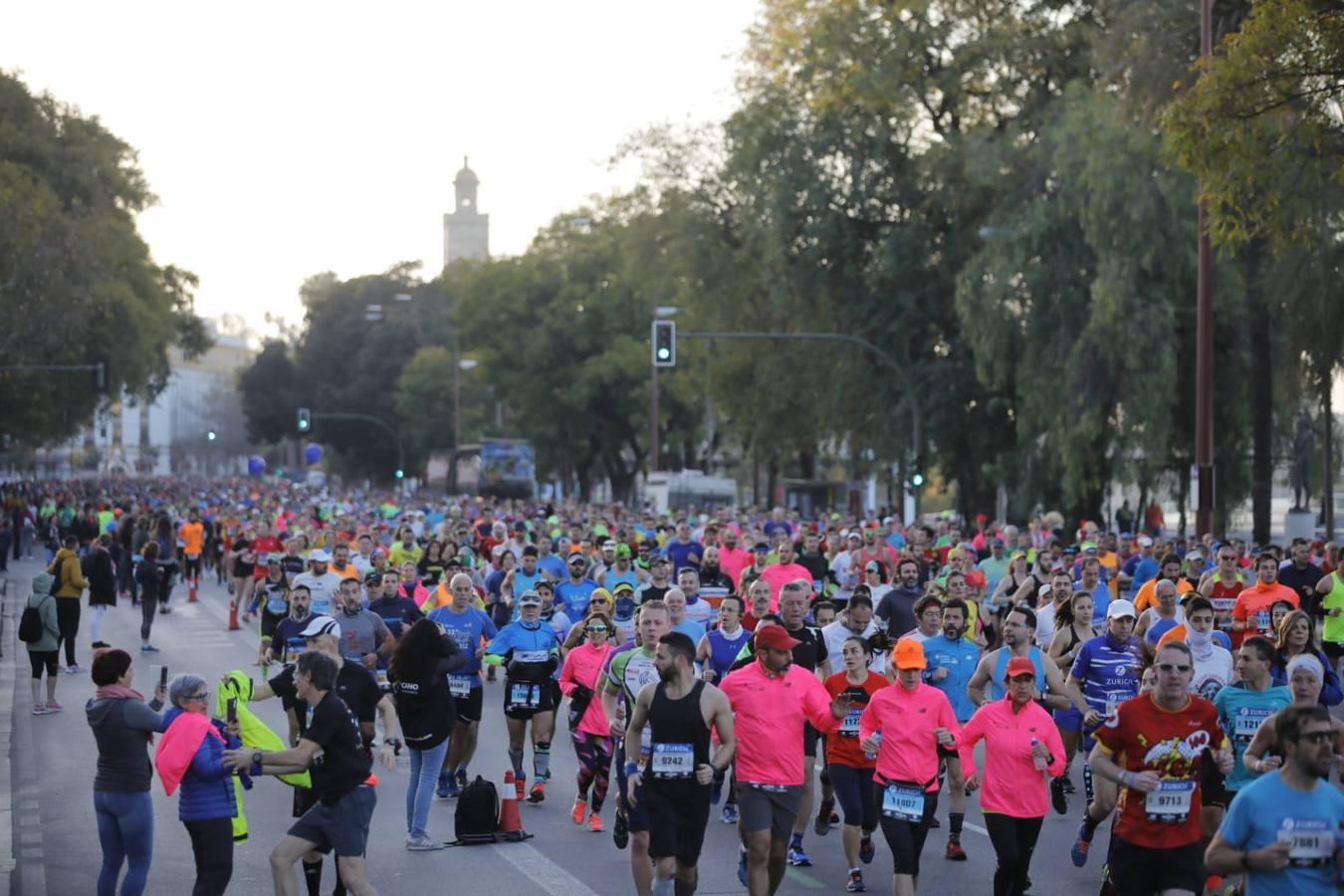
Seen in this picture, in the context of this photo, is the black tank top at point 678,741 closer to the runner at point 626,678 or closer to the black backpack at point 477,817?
the runner at point 626,678

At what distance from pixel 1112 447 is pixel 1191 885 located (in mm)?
26817

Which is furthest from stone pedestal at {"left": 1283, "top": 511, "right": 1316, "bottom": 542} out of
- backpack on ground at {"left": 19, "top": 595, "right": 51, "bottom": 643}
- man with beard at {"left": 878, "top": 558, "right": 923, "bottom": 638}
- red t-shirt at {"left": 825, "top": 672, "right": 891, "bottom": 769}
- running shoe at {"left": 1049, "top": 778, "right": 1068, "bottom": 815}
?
red t-shirt at {"left": 825, "top": 672, "right": 891, "bottom": 769}

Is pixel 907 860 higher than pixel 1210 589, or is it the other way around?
pixel 1210 589

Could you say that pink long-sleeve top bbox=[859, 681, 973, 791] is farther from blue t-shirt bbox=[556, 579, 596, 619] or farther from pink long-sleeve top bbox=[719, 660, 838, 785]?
blue t-shirt bbox=[556, 579, 596, 619]

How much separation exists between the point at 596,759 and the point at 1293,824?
22.1 feet

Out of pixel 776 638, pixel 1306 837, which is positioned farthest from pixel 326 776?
pixel 1306 837

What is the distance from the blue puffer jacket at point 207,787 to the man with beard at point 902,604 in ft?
22.4

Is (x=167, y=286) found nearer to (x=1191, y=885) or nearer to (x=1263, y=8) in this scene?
(x=1263, y=8)

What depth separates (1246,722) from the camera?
9570 mm

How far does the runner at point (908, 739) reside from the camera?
31.6 ft

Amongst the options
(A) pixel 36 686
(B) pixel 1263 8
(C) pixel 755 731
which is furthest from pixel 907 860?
(A) pixel 36 686

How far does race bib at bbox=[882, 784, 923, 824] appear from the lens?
959cm

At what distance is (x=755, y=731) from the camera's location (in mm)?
9359

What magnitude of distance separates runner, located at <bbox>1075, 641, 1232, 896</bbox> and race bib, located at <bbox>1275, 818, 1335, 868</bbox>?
1.70 m
